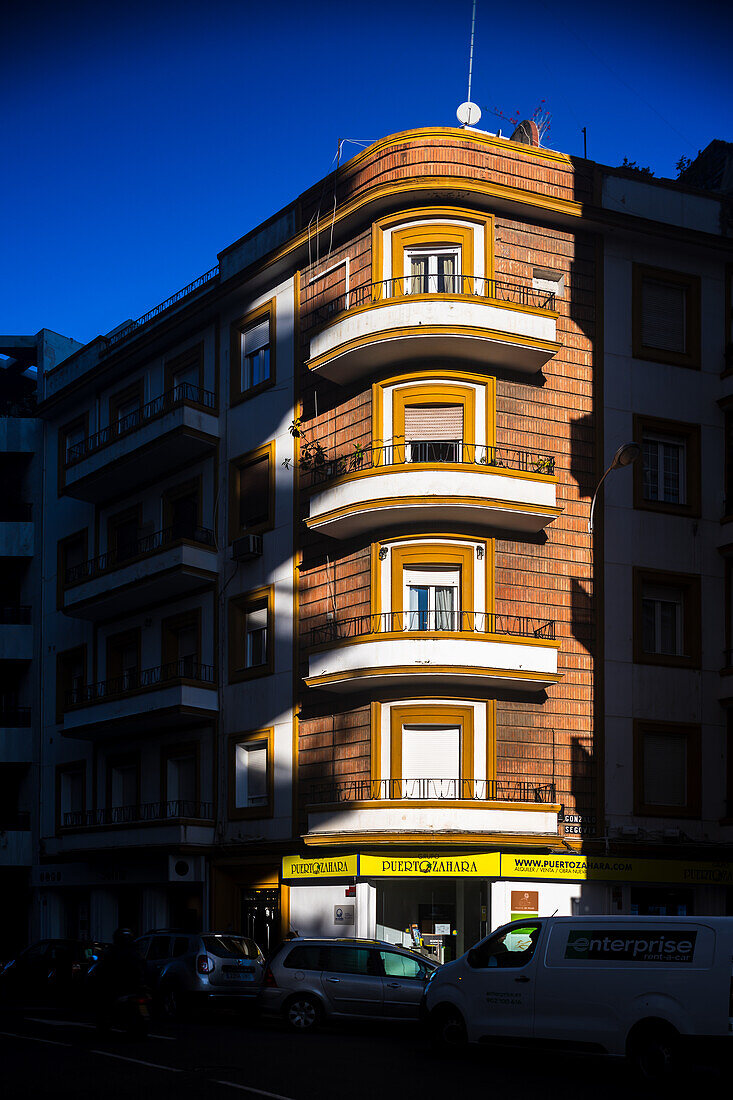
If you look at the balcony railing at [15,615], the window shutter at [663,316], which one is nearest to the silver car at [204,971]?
the window shutter at [663,316]

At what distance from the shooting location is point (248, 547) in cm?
3195

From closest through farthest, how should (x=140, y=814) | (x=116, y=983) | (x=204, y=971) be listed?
1. (x=116, y=983)
2. (x=204, y=971)
3. (x=140, y=814)

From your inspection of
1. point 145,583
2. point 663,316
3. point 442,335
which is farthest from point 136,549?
point 663,316

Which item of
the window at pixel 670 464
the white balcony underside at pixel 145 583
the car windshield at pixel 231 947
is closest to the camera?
the car windshield at pixel 231 947

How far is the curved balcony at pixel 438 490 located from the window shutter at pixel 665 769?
5.28 metres

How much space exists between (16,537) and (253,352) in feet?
45.4

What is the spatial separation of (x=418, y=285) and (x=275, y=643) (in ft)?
28.3

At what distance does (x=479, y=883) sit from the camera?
90.5 feet

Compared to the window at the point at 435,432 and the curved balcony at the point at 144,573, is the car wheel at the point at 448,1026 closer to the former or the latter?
the window at the point at 435,432

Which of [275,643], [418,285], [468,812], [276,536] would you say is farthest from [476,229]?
[468,812]

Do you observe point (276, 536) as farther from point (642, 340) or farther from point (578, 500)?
point (642, 340)

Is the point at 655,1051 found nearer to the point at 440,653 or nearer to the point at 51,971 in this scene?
the point at 440,653

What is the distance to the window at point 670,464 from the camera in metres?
30.0

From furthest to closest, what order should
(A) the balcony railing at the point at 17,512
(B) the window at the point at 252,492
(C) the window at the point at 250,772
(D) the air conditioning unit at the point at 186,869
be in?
(A) the balcony railing at the point at 17,512 → (B) the window at the point at 252,492 → (D) the air conditioning unit at the point at 186,869 → (C) the window at the point at 250,772
